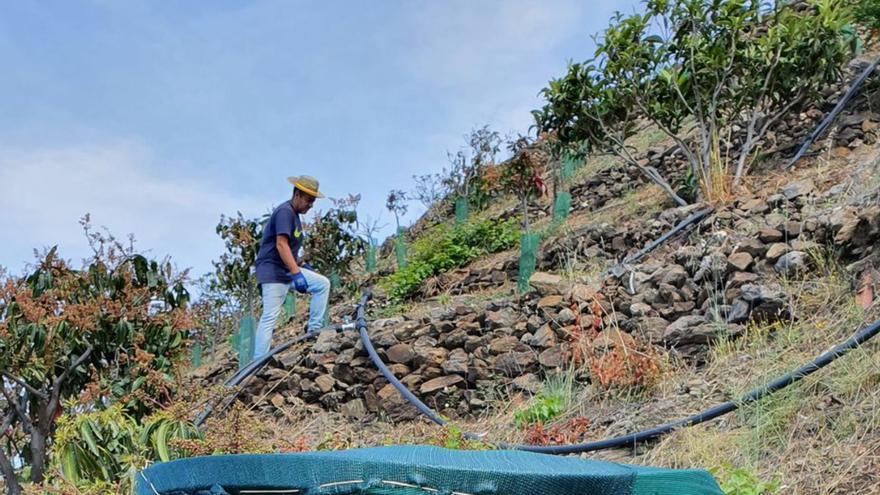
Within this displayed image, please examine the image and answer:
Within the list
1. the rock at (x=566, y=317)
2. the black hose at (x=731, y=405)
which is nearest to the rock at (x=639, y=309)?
the rock at (x=566, y=317)

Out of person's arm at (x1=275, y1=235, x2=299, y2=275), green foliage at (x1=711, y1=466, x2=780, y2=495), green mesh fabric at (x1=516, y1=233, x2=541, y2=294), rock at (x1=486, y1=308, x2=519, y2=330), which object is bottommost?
green foliage at (x1=711, y1=466, x2=780, y2=495)

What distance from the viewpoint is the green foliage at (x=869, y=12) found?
24.3ft

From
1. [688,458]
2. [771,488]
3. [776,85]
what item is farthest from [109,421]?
[776,85]

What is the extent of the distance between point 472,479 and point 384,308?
7.47 metres

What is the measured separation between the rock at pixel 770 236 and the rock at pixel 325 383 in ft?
10.5

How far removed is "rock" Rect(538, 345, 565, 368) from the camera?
17.1 feet

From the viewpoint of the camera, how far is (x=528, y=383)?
207 inches

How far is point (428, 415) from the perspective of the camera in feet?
17.3

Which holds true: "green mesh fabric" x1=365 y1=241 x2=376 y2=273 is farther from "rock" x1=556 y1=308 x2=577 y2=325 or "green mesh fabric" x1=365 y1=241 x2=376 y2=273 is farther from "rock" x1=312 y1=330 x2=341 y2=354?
"rock" x1=556 y1=308 x2=577 y2=325

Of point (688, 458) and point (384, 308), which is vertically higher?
point (384, 308)

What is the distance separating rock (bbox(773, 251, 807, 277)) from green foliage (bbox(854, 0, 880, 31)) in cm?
338

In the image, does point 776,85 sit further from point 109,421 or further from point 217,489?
point 217,489

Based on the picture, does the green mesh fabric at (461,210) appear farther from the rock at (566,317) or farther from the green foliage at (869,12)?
the rock at (566,317)

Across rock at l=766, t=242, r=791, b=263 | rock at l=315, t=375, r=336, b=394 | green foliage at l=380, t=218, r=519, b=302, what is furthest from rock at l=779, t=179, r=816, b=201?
rock at l=315, t=375, r=336, b=394
